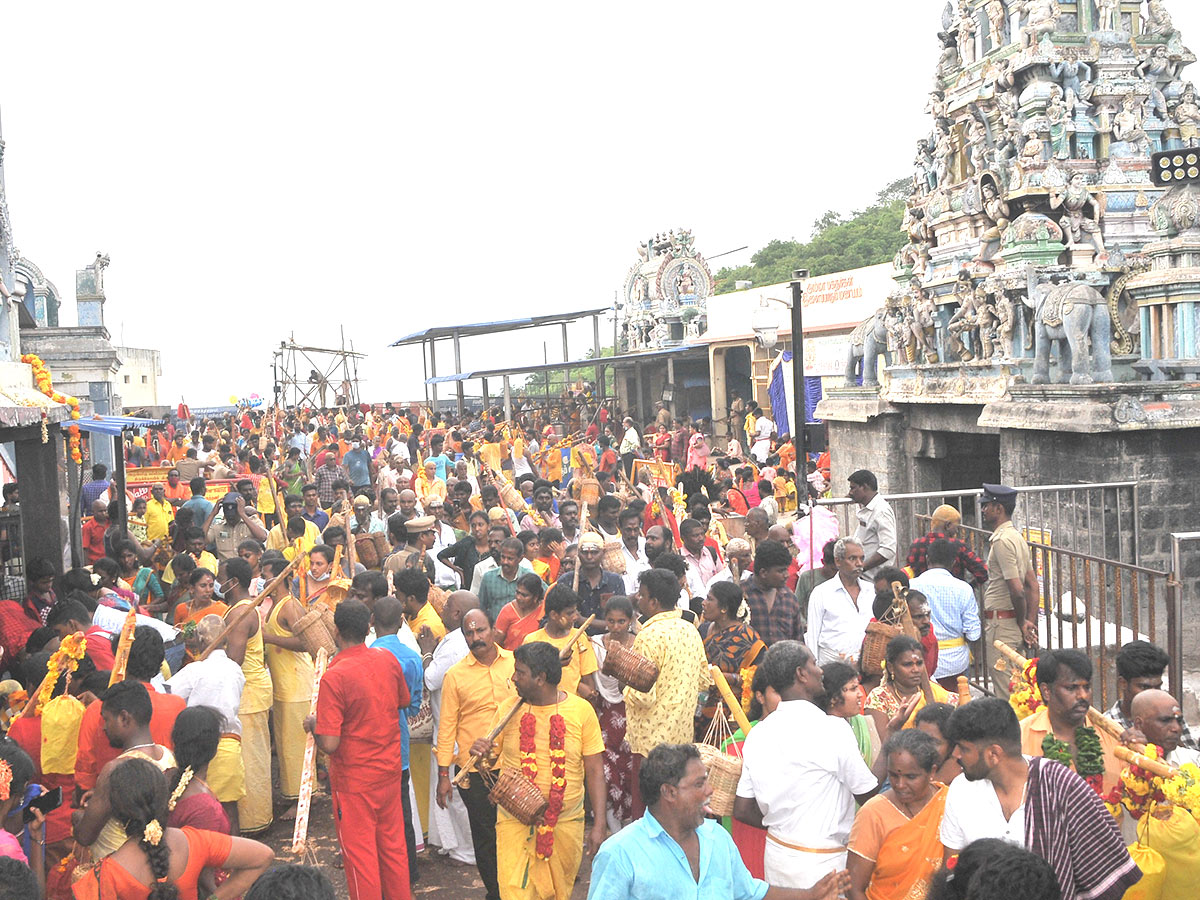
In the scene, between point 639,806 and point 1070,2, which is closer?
point 639,806

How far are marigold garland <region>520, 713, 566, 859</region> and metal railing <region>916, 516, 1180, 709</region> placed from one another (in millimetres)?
3122

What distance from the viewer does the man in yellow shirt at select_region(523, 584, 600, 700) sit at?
583 cm

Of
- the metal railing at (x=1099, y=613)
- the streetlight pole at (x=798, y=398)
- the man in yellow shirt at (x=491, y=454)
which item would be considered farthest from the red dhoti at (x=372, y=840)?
the man in yellow shirt at (x=491, y=454)

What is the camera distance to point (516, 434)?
21.8 metres

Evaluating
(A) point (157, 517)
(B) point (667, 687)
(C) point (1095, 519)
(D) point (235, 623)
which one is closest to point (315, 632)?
(D) point (235, 623)

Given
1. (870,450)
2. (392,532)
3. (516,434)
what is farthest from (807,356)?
(392,532)

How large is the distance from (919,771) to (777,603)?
8.32 ft

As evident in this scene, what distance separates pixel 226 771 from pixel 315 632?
93 cm

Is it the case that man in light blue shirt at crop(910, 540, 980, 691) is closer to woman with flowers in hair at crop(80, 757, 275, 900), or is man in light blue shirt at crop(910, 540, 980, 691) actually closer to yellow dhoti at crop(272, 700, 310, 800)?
yellow dhoti at crop(272, 700, 310, 800)

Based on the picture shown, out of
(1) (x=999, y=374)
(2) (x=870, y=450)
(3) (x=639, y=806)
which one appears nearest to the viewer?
(3) (x=639, y=806)

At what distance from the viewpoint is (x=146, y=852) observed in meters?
3.67

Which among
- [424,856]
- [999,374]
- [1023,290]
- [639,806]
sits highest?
[1023,290]

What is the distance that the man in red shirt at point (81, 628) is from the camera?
20.0 feet

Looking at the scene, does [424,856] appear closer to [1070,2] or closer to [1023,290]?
[1023,290]
